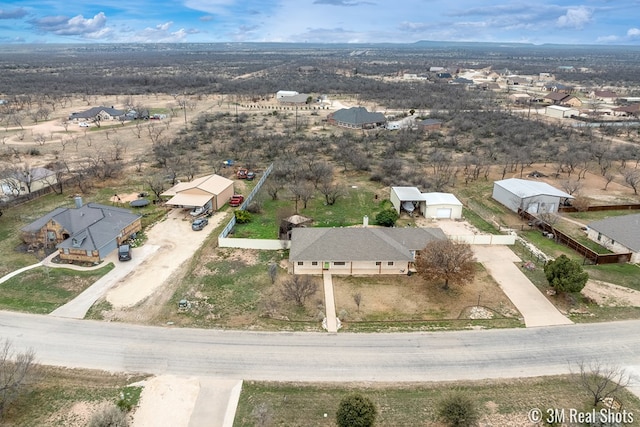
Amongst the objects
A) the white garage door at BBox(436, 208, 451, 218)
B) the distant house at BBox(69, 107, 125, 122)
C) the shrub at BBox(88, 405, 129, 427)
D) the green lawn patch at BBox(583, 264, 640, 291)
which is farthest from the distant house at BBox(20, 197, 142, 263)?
the distant house at BBox(69, 107, 125, 122)

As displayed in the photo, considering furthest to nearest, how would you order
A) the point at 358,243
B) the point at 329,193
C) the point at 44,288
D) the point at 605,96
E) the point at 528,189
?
the point at 605,96, the point at 329,193, the point at 528,189, the point at 358,243, the point at 44,288

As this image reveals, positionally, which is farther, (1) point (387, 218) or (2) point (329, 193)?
(2) point (329, 193)

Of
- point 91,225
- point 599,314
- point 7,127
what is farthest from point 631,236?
point 7,127

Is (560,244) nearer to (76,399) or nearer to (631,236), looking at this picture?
(631,236)

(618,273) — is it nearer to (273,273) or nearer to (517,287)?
(517,287)

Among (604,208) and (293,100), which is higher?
(293,100)

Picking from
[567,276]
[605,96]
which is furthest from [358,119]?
[605,96]

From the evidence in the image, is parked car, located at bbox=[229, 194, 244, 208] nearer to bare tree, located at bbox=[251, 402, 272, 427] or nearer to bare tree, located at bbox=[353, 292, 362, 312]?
bare tree, located at bbox=[353, 292, 362, 312]
